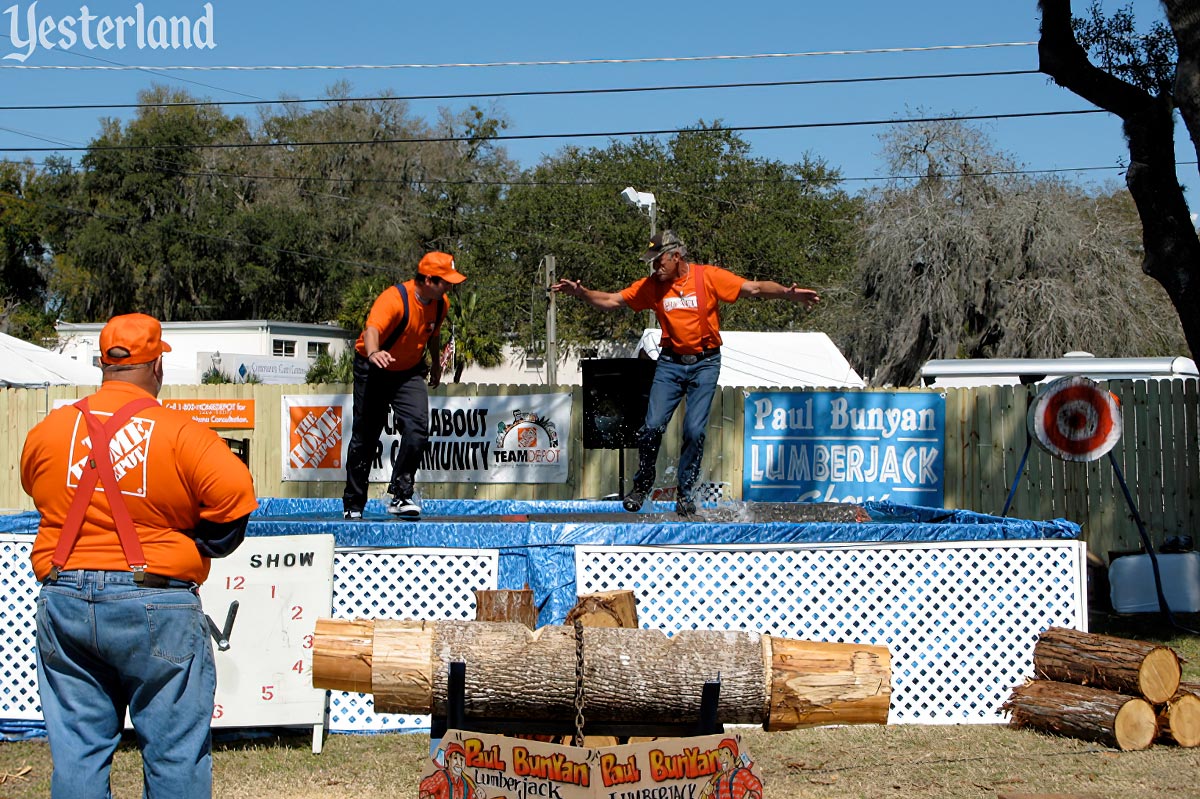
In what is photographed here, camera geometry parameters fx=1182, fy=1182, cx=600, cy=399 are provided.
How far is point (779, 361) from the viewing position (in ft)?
83.1

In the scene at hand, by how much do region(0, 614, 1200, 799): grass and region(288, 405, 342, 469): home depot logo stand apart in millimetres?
9137

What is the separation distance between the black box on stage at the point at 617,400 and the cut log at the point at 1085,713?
483 cm

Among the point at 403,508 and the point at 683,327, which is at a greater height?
the point at 683,327

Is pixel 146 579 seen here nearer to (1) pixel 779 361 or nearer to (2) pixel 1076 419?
(2) pixel 1076 419

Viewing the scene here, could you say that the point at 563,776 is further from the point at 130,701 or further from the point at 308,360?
the point at 308,360

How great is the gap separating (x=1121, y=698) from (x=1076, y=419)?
4243 millimetres

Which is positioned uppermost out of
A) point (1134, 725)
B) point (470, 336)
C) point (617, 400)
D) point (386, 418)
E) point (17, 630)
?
point (470, 336)

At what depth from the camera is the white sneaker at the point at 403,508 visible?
8.55 meters

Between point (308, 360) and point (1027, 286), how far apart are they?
2503 cm

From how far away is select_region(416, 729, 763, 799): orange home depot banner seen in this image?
3.49m

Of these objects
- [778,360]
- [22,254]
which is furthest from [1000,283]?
[22,254]

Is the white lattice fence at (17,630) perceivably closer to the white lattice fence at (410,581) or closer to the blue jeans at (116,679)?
the white lattice fence at (410,581)

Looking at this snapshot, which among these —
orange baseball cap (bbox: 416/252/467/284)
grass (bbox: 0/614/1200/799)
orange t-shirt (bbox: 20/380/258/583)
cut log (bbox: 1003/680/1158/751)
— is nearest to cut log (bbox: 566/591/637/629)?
grass (bbox: 0/614/1200/799)

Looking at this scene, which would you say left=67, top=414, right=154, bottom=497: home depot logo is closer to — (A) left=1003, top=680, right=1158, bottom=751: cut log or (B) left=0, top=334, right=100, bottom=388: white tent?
(A) left=1003, top=680, right=1158, bottom=751: cut log
